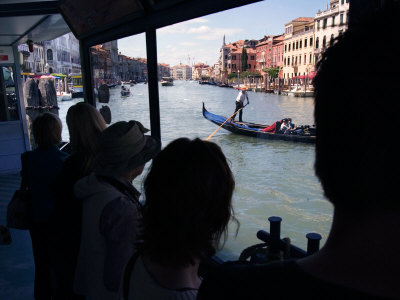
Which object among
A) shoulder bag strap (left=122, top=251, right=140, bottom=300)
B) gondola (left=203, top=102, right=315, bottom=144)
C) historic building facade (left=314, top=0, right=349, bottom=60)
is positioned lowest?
gondola (left=203, top=102, right=315, bottom=144)

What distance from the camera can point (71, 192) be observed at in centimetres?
132

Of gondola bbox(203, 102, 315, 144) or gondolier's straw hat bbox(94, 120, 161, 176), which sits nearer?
gondolier's straw hat bbox(94, 120, 161, 176)

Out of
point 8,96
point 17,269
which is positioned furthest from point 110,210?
point 8,96

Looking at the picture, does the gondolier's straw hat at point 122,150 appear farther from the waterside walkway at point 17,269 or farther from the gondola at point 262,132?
the gondola at point 262,132

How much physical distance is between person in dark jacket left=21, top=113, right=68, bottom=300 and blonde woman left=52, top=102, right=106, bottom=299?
6.6 inches

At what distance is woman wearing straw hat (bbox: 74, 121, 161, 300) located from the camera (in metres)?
1.03

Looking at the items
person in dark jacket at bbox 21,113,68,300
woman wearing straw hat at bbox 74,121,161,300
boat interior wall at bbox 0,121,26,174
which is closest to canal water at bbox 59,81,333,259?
woman wearing straw hat at bbox 74,121,161,300

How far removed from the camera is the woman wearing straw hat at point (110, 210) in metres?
1.03

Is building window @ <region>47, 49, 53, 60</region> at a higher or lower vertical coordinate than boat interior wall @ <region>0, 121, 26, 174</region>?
higher

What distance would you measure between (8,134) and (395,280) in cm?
542

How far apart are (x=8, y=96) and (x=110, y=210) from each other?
481 cm

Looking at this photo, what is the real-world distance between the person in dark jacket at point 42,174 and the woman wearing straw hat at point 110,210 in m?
0.51

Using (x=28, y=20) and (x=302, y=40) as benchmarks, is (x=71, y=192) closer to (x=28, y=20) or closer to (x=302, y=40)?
(x=28, y=20)

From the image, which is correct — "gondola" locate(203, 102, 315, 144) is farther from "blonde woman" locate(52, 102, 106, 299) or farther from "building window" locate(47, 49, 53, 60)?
"building window" locate(47, 49, 53, 60)
